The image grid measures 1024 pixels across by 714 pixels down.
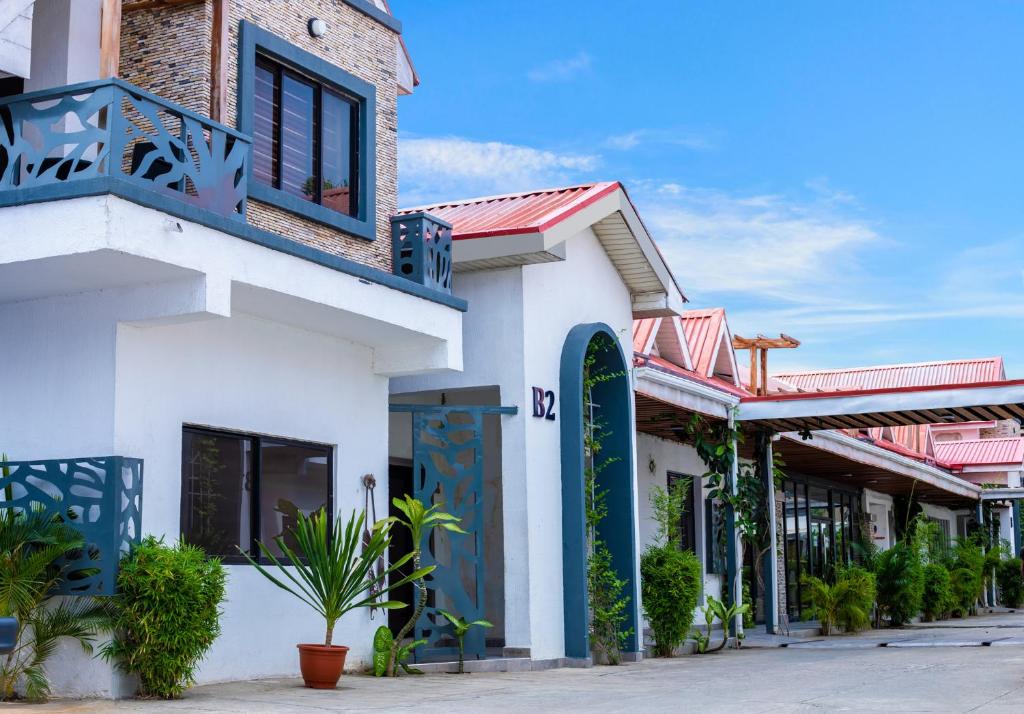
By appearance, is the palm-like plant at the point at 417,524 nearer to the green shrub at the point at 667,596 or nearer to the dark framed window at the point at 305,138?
the dark framed window at the point at 305,138

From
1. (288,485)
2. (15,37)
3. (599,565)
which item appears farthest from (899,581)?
(15,37)

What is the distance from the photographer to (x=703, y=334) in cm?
2217

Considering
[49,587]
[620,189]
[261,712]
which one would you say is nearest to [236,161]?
[49,587]

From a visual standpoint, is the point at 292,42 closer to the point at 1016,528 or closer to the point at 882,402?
the point at 882,402

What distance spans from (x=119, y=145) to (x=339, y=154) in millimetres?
3571

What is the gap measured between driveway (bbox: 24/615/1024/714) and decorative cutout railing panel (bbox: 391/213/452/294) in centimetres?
372

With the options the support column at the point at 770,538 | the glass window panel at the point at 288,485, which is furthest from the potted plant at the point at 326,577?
the support column at the point at 770,538

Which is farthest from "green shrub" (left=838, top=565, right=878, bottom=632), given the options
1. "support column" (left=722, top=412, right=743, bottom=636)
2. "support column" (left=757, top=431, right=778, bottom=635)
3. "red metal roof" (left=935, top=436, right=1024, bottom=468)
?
"red metal roof" (left=935, top=436, right=1024, bottom=468)

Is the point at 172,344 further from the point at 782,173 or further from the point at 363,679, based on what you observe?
the point at 782,173

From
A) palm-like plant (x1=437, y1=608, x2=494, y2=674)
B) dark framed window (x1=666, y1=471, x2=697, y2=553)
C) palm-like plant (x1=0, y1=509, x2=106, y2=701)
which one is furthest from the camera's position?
dark framed window (x1=666, y1=471, x2=697, y2=553)

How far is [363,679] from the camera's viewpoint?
11.7 metres

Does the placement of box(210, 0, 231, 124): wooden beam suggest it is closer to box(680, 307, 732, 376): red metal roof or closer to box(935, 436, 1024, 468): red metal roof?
box(680, 307, 732, 376): red metal roof

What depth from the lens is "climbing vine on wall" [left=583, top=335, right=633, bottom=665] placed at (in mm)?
14438

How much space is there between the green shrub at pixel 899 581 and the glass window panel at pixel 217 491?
584 inches
